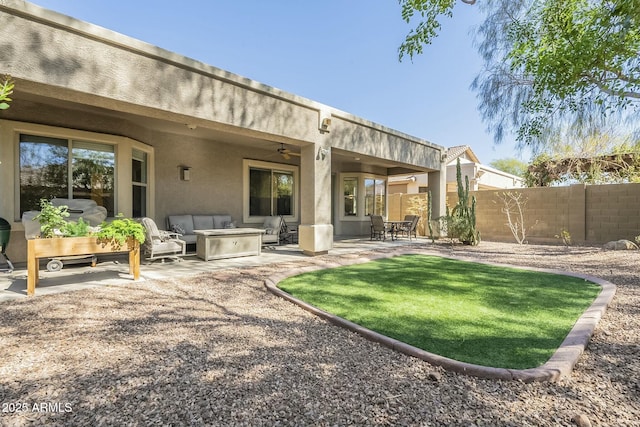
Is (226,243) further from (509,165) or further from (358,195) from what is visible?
(509,165)

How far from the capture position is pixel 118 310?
→ 12.3 feet

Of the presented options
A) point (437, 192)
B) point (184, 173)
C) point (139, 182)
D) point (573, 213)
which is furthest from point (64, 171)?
point (573, 213)

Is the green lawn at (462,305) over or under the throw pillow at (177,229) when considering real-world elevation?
under

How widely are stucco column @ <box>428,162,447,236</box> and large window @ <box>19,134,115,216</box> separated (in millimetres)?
10988

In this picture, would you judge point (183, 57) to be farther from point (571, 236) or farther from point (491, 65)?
point (571, 236)

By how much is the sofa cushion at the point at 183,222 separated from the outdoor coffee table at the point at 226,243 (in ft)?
3.53

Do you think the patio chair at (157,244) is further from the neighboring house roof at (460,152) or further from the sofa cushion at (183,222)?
the neighboring house roof at (460,152)

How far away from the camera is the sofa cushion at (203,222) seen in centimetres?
873

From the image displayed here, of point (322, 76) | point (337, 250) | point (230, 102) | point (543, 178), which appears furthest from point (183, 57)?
point (543, 178)

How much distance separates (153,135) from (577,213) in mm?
13858

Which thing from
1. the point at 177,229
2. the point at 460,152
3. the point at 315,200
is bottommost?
the point at 177,229

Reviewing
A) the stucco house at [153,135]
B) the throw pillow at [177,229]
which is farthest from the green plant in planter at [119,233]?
the throw pillow at [177,229]

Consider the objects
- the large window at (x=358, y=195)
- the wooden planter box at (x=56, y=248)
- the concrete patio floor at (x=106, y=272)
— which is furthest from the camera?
the large window at (x=358, y=195)

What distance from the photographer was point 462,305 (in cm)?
397
